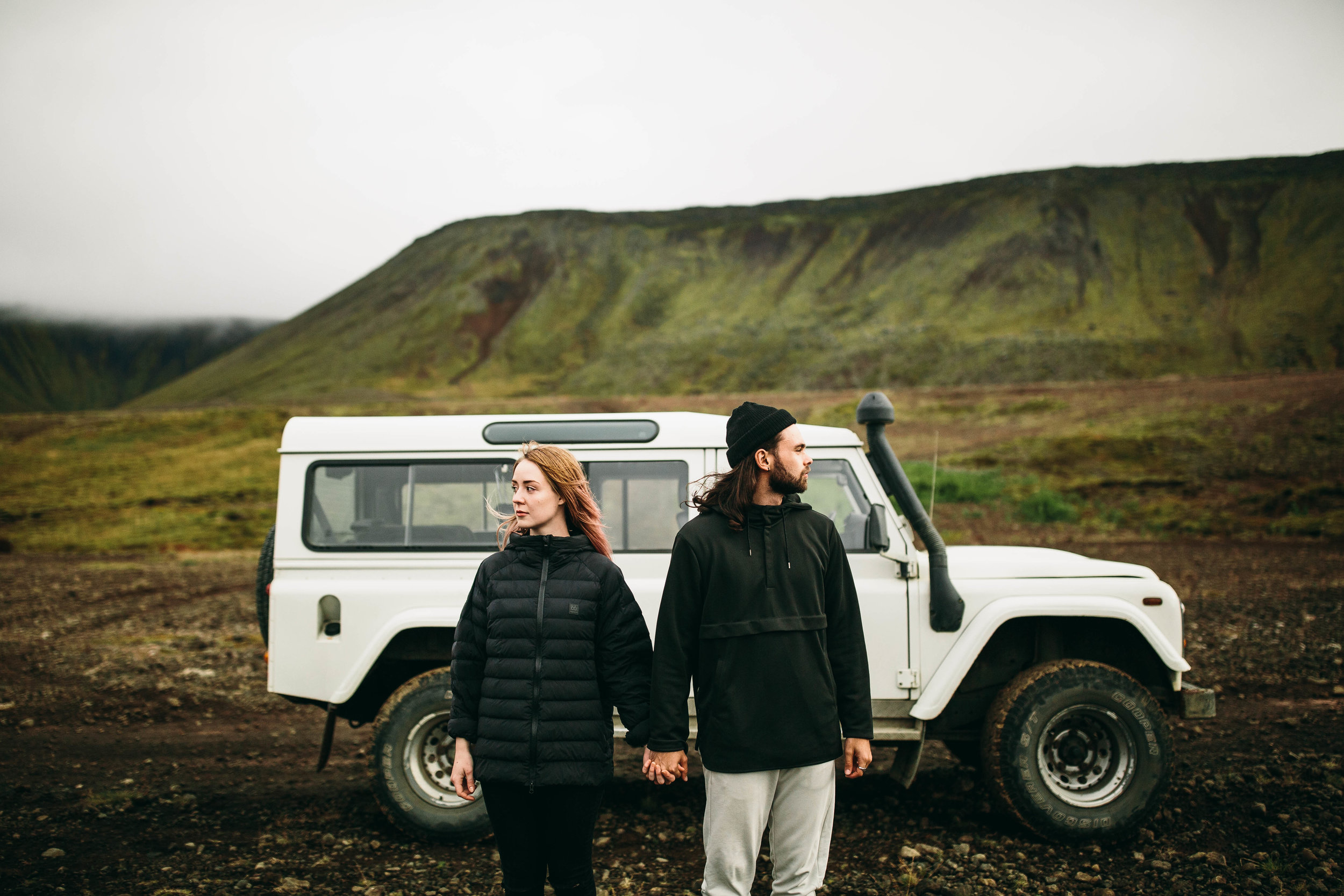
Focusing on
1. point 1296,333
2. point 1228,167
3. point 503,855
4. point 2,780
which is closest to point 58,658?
point 2,780

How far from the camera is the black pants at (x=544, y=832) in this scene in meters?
2.57

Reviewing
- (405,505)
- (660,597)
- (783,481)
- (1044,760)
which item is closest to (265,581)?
(405,505)

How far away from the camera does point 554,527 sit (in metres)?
2.69

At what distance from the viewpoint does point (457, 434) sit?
4.51m

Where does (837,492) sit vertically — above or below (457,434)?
below

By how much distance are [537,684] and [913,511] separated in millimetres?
2479

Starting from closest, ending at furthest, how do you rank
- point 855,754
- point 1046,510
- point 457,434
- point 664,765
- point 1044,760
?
point 664,765 < point 855,754 < point 1044,760 < point 457,434 < point 1046,510

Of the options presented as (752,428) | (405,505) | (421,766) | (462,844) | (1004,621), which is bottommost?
(462,844)

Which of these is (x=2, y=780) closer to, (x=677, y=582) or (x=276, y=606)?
(x=276, y=606)

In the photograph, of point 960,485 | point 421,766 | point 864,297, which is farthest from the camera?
point 864,297

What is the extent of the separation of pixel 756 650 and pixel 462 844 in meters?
2.82

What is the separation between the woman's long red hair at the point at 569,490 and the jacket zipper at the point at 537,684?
0.21 m

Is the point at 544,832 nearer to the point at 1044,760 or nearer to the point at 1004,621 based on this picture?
the point at 1004,621

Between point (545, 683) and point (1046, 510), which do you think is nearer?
point (545, 683)
